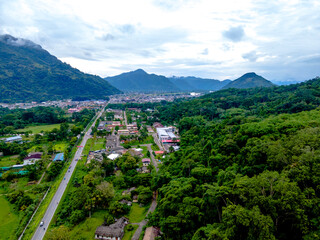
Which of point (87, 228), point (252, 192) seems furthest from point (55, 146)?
point (252, 192)

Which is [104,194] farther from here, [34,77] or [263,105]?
[34,77]

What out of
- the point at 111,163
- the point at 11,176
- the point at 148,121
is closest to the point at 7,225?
the point at 11,176

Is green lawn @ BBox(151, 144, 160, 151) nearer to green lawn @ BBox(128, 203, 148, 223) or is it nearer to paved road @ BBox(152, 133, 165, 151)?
paved road @ BBox(152, 133, 165, 151)

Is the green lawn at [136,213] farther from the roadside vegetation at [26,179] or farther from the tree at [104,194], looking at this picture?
the roadside vegetation at [26,179]

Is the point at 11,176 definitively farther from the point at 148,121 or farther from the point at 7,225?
the point at 148,121

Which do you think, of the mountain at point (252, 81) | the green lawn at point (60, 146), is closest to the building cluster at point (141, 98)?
the mountain at point (252, 81)

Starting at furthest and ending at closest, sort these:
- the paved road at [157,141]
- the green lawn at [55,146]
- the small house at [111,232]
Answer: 1. the paved road at [157,141]
2. the green lawn at [55,146]
3. the small house at [111,232]
